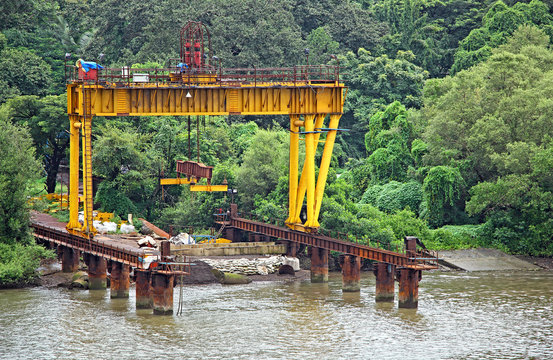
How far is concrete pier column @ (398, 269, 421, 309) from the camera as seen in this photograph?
46.7 metres

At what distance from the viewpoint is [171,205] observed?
70.0 meters

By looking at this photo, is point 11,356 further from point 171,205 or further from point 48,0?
point 48,0

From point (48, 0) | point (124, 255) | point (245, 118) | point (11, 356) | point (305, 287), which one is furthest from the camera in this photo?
point (48, 0)

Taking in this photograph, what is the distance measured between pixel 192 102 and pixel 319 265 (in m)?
11.6

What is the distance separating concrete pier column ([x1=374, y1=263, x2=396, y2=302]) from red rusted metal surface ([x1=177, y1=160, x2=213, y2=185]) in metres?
11.3

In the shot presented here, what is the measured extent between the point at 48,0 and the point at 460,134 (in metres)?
46.2

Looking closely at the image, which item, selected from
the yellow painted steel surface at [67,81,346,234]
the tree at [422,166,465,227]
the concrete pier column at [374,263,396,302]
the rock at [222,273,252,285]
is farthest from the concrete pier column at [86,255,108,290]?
the tree at [422,166,465,227]

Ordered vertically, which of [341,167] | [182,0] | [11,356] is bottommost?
[11,356]

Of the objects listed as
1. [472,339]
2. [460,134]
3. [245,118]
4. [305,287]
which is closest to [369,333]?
[472,339]

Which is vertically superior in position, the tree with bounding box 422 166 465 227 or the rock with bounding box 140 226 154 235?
the tree with bounding box 422 166 465 227

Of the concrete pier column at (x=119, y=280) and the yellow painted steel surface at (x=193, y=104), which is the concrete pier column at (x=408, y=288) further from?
the concrete pier column at (x=119, y=280)

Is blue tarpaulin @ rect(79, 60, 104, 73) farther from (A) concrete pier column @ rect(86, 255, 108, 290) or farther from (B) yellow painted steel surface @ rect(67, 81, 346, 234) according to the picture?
(A) concrete pier column @ rect(86, 255, 108, 290)

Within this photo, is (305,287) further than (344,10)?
No

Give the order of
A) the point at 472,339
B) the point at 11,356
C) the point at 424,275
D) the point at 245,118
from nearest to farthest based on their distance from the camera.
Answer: the point at 11,356, the point at 472,339, the point at 424,275, the point at 245,118
